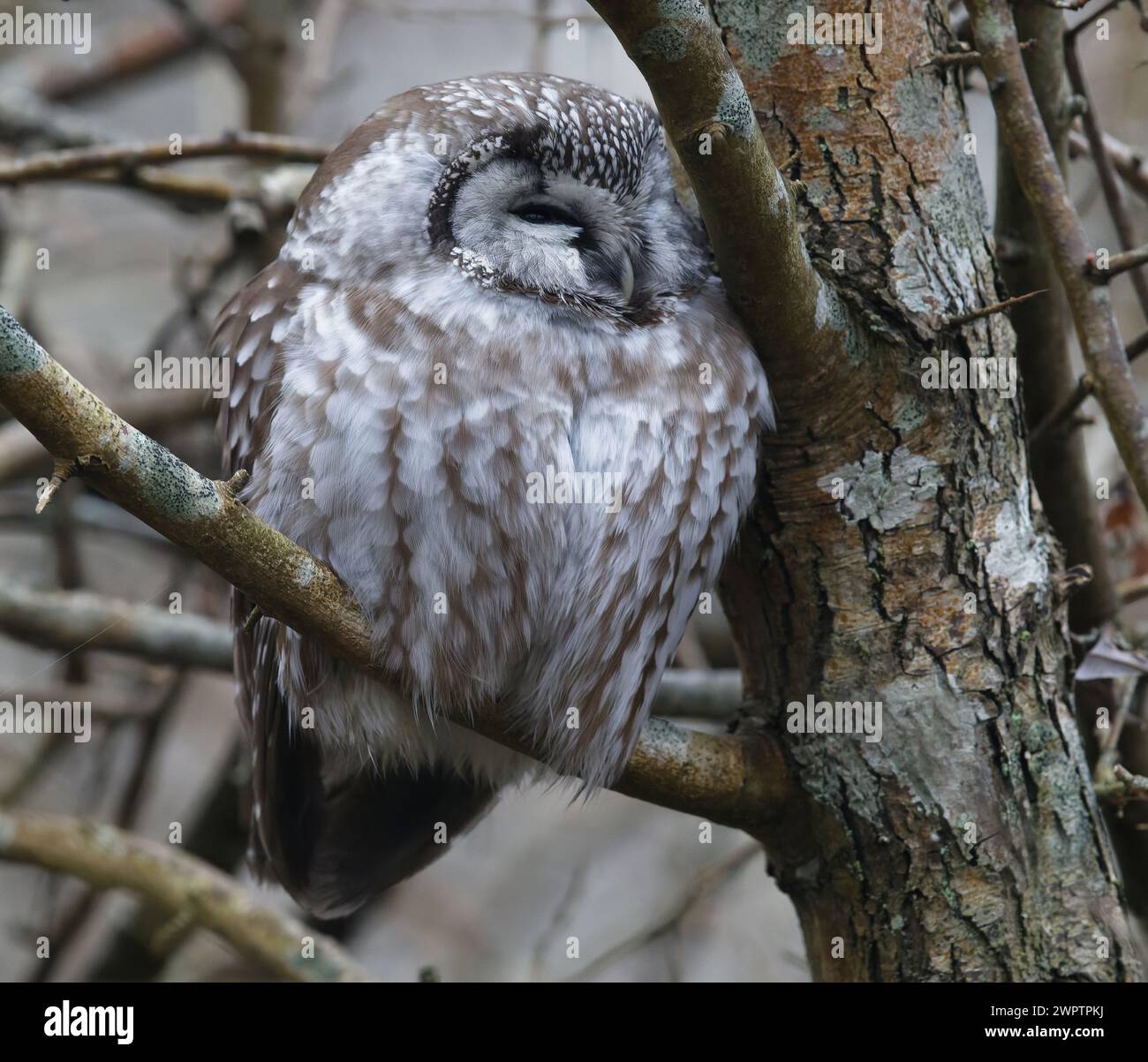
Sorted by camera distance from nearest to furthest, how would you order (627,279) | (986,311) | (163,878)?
(986,311)
(627,279)
(163,878)

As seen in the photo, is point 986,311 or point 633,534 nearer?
point 986,311

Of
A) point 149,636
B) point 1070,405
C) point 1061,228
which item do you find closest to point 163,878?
point 149,636

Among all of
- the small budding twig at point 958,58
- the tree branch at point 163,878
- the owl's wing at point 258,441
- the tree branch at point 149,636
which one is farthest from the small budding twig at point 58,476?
the tree branch at point 163,878

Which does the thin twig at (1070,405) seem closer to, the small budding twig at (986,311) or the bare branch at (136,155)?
the small budding twig at (986,311)

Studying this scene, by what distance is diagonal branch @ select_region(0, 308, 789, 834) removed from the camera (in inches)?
60.6

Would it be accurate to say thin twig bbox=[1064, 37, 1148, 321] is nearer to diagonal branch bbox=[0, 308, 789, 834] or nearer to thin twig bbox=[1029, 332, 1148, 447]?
thin twig bbox=[1029, 332, 1148, 447]

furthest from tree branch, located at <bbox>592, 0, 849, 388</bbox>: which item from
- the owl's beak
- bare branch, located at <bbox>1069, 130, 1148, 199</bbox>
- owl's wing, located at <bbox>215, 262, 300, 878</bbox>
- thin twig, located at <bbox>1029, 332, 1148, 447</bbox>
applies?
bare branch, located at <bbox>1069, 130, 1148, 199</bbox>

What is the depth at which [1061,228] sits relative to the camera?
225 cm

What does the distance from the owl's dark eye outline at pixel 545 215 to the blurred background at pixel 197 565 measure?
0.69 m

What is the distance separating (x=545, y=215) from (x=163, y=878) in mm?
1974

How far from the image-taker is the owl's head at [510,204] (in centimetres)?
237

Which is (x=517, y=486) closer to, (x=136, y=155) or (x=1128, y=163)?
(x=136, y=155)
